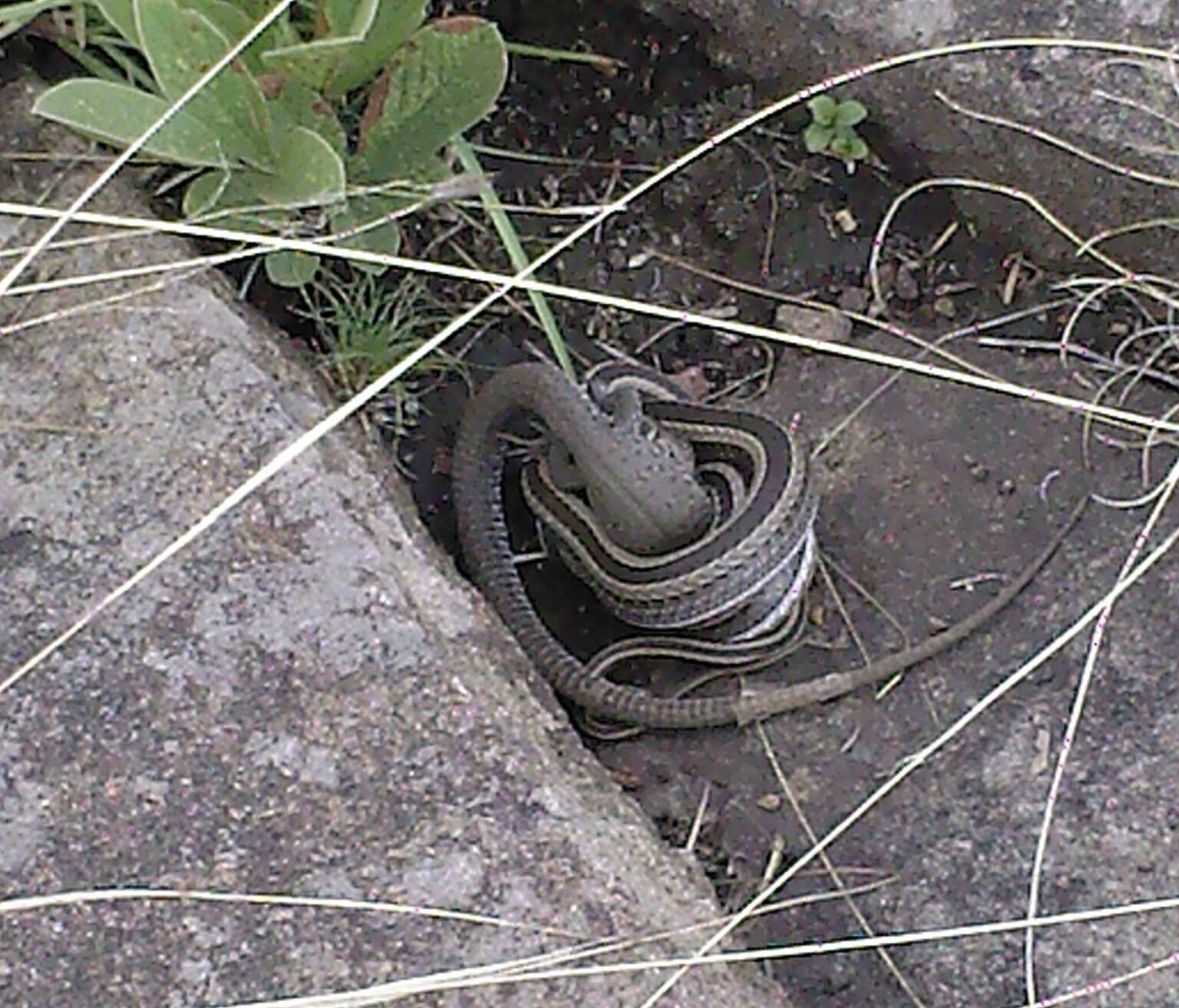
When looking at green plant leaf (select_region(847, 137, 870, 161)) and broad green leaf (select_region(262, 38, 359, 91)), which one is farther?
green plant leaf (select_region(847, 137, 870, 161))

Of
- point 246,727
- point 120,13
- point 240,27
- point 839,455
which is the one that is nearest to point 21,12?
point 120,13

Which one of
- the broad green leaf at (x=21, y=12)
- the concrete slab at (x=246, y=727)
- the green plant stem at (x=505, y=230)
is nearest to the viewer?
the concrete slab at (x=246, y=727)

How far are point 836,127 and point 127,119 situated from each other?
3.84ft

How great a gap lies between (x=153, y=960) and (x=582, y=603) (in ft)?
3.81

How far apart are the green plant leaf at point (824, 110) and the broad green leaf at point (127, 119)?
103 centimetres

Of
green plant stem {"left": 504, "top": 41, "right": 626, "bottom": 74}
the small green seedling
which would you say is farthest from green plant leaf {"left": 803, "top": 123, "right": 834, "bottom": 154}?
green plant stem {"left": 504, "top": 41, "right": 626, "bottom": 74}

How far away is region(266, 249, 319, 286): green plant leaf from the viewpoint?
2.35 meters

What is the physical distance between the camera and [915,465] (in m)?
2.74

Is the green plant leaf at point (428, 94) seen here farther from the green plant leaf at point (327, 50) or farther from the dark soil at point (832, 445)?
the dark soil at point (832, 445)

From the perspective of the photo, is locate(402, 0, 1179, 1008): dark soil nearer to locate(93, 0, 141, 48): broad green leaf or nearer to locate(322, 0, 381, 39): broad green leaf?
locate(322, 0, 381, 39): broad green leaf

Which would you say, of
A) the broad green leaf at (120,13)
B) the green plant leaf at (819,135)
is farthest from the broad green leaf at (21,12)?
the green plant leaf at (819,135)

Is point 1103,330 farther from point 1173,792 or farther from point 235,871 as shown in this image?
point 235,871

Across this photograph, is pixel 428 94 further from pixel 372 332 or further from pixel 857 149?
pixel 857 149

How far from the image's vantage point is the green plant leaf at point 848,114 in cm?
285
